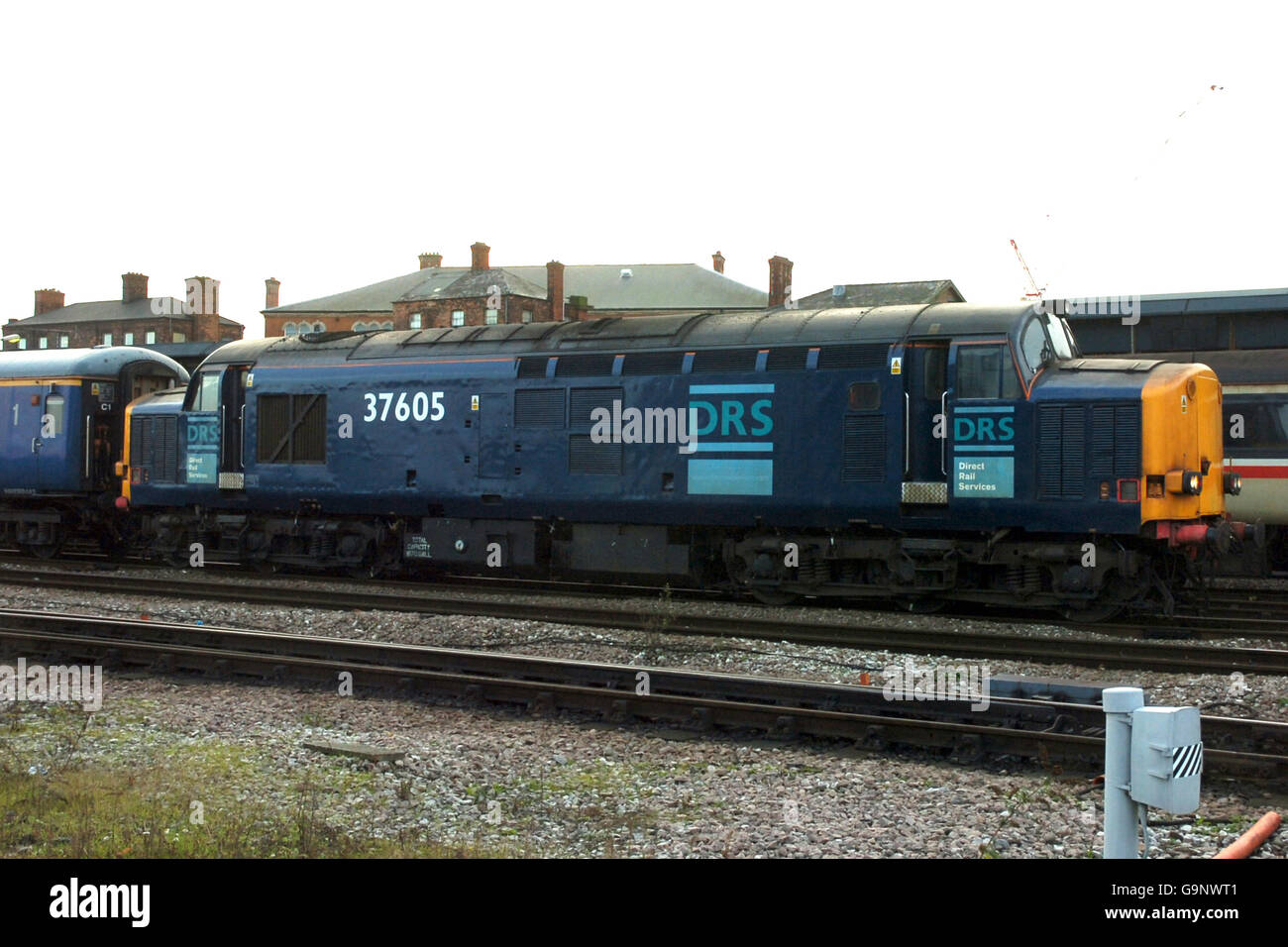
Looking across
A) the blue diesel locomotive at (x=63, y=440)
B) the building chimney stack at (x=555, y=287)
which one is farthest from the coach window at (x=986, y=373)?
the building chimney stack at (x=555, y=287)

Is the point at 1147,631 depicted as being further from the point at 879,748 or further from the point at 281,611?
the point at 281,611

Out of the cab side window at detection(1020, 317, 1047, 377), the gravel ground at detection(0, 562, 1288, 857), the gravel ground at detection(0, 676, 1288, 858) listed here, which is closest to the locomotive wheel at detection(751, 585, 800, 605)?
the gravel ground at detection(0, 562, 1288, 857)

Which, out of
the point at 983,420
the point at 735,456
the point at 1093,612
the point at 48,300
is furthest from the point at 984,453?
the point at 48,300

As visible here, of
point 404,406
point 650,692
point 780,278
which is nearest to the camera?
point 650,692

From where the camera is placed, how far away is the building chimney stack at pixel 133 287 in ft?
266

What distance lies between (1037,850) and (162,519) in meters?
17.9

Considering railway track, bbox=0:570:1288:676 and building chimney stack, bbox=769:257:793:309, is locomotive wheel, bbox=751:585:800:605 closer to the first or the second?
railway track, bbox=0:570:1288:676

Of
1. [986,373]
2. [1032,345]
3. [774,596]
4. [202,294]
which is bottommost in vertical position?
[774,596]

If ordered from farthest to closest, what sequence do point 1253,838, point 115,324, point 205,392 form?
1. point 115,324
2. point 205,392
3. point 1253,838

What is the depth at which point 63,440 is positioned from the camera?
70.9 feet

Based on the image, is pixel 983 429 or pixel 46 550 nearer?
pixel 983 429

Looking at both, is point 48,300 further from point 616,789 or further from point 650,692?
point 616,789

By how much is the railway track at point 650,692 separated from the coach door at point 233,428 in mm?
6050

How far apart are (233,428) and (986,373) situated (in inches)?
482
